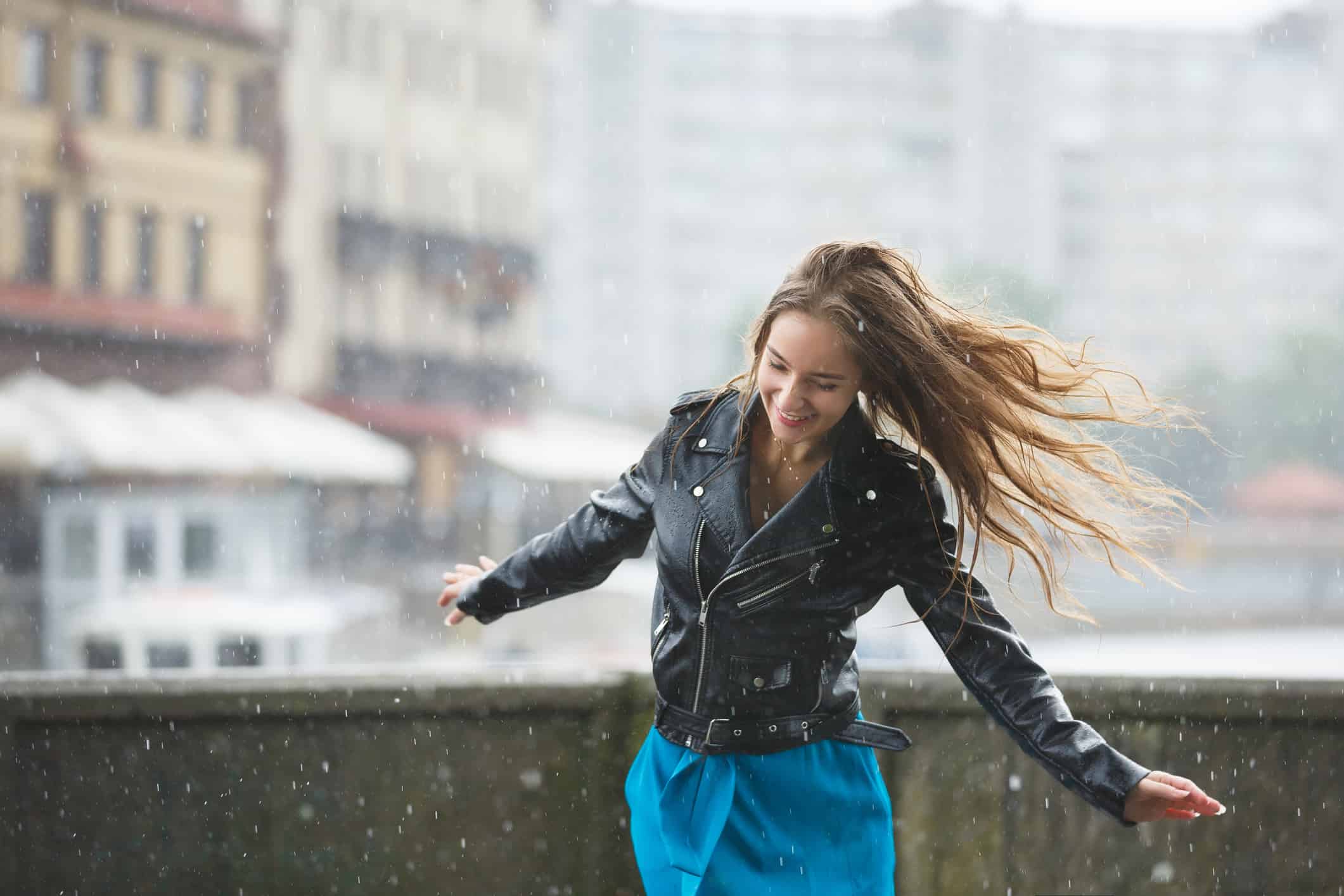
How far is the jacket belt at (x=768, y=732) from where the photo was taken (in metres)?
2.04

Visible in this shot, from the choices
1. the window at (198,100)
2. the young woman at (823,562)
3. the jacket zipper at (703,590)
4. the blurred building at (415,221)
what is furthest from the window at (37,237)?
the jacket zipper at (703,590)

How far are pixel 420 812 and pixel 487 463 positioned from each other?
32422 millimetres

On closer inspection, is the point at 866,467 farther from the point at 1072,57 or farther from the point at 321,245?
the point at 1072,57

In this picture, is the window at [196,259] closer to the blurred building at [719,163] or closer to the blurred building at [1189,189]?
the blurred building at [719,163]

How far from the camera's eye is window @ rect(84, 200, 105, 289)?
2328 cm

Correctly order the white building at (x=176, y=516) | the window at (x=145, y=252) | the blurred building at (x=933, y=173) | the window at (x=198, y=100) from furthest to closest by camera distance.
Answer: the blurred building at (x=933, y=173) < the window at (x=198, y=100) < the window at (x=145, y=252) < the white building at (x=176, y=516)

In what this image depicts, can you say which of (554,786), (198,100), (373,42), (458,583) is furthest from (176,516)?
(458,583)

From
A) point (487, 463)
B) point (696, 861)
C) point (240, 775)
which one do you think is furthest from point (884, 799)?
point (487, 463)

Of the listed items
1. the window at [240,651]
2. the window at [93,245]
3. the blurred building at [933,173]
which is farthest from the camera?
the blurred building at [933,173]

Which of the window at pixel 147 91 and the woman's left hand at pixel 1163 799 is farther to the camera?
the window at pixel 147 91

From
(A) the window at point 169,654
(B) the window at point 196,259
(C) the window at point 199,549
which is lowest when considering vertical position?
(A) the window at point 169,654

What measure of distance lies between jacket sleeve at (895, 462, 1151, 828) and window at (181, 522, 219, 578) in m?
22.9

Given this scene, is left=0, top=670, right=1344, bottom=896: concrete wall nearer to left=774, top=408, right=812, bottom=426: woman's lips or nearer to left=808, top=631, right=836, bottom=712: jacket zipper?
left=808, top=631, right=836, bottom=712: jacket zipper

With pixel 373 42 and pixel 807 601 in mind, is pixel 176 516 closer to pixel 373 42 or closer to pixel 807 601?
pixel 373 42
